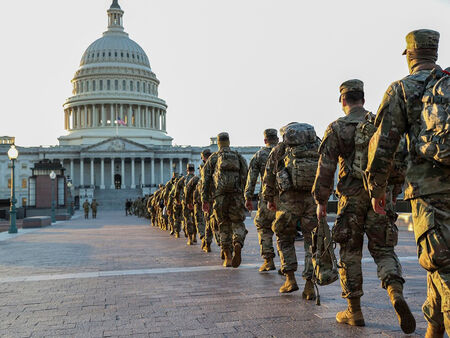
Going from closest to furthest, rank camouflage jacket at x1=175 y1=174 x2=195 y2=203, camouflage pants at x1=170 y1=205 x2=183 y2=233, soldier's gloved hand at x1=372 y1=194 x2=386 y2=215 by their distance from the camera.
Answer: soldier's gloved hand at x1=372 y1=194 x2=386 y2=215, camouflage jacket at x1=175 y1=174 x2=195 y2=203, camouflage pants at x1=170 y1=205 x2=183 y2=233

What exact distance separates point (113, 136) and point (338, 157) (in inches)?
4328

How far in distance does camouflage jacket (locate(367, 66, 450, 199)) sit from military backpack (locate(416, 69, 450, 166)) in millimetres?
98

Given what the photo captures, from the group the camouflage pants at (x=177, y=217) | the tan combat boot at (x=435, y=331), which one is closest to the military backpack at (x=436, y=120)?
the tan combat boot at (x=435, y=331)

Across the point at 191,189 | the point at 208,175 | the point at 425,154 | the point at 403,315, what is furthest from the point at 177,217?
the point at 425,154

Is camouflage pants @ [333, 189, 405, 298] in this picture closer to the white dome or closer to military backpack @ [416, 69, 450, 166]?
military backpack @ [416, 69, 450, 166]

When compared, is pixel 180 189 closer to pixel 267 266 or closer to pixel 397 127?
pixel 267 266

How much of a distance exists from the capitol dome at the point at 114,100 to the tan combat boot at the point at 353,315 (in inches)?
A: 4436

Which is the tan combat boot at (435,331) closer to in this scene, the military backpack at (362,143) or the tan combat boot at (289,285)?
the military backpack at (362,143)

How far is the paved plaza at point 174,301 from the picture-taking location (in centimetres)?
539

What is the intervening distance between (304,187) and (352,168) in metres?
1.72

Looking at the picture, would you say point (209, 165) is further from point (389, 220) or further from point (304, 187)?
point (389, 220)

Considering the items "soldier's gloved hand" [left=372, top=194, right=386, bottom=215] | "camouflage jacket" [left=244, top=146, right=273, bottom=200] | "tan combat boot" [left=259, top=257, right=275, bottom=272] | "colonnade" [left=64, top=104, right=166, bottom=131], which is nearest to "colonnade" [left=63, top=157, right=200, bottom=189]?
"colonnade" [left=64, top=104, right=166, bottom=131]

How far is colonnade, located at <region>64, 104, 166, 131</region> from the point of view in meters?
121

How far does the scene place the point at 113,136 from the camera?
370 feet
